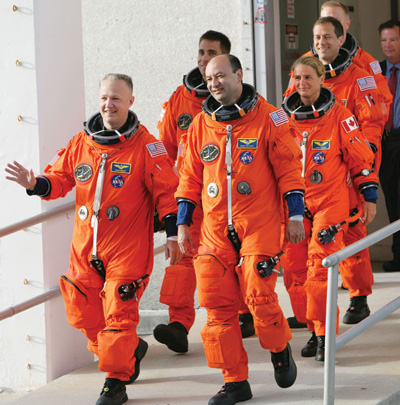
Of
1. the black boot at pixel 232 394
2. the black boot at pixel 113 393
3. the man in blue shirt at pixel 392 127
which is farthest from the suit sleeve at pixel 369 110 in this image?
the black boot at pixel 113 393

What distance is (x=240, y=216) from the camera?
445 cm

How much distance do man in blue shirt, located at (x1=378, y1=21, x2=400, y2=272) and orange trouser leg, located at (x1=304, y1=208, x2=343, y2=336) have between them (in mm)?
2264

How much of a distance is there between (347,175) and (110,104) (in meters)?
1.59

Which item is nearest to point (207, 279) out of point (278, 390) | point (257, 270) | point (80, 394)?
point (257, 270)

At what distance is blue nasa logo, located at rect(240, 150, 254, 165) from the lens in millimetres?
4461

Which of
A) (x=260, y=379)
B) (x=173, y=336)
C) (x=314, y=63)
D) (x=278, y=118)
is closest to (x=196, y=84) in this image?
(x=314, y=63)

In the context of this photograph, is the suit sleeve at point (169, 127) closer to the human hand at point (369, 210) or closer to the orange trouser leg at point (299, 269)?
the orange trouser leg at point (299, 269)

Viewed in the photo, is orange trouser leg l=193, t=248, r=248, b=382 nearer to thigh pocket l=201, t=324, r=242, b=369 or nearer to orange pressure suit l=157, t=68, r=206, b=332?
thigh pocket l=201, t=324, r=242, b=369

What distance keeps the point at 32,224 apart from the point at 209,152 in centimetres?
142

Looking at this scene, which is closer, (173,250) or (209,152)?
(209,152)

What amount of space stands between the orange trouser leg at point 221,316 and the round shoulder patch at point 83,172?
→ 0.87m

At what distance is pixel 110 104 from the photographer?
4.77 m

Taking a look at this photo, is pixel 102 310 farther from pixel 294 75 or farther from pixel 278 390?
pixel 294 75

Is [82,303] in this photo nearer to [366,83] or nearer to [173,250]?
[173,250]
